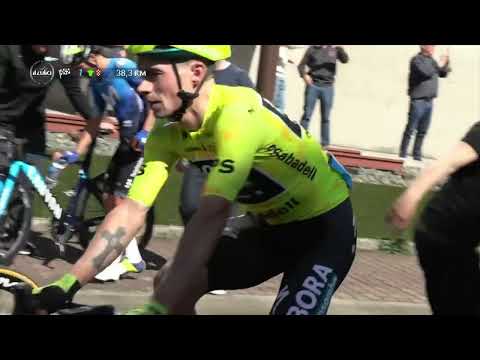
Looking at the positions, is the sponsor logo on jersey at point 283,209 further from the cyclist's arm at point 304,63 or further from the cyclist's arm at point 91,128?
the cyclist's arm at point 304,63

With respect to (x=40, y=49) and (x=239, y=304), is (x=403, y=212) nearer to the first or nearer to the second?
(x=239, y=304)

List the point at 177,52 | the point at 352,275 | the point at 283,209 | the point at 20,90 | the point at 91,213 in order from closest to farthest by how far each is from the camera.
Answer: the point at 177,52, the point at 283,209, the point at 20,90, the point at 91,213, the point at 352,275

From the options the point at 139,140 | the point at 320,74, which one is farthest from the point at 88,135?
the point at 320,74

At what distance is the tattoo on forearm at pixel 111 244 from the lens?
2828 mm

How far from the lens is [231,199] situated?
264 cm

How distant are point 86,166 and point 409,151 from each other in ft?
26.4

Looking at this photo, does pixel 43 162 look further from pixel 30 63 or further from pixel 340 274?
pixel 340 274

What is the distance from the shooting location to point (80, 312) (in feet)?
8.10

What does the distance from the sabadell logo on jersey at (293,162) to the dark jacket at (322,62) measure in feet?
25.2

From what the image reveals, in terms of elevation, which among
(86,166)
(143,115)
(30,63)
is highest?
(30,63)

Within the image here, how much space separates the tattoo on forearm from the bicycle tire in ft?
10.3

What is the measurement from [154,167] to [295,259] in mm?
705

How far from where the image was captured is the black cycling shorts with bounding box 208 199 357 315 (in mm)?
3088
